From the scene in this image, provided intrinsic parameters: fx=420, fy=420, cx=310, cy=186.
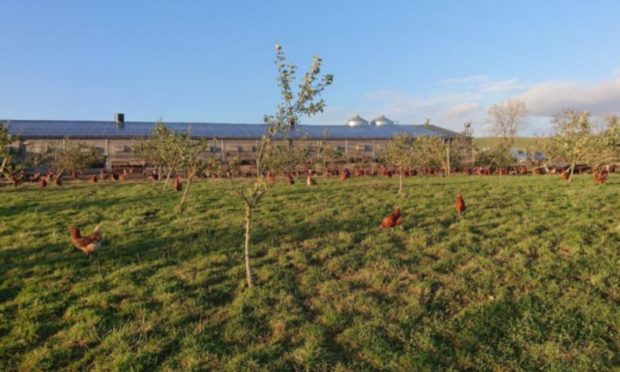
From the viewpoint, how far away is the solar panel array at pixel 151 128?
4517 cm

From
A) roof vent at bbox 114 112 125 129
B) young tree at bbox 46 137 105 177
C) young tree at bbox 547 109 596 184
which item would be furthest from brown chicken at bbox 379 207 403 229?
roof vent at bbox 114 112 125 129

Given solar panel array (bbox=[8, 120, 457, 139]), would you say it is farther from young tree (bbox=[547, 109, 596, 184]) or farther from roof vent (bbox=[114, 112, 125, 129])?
young tree (bbox=[547, 109, 596, 184])

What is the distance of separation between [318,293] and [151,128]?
117ft

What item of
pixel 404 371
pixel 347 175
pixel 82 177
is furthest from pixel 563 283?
pixel 82 177

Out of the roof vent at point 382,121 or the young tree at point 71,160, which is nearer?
the young tree at point 71,160

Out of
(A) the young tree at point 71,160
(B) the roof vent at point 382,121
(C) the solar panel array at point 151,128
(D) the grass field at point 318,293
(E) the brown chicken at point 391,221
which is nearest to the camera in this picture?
(D) the grass field at point 318,293

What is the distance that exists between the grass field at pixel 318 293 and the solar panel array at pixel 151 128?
1114 inches

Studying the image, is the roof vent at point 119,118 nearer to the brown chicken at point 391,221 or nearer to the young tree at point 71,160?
the young tree at point 71,160

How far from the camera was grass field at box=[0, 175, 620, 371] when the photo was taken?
633 centimetres

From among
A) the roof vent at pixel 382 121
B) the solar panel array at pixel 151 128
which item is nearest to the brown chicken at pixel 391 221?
the solar panel array at pixel 151 128

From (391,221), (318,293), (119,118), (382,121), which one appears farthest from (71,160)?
(382,121)

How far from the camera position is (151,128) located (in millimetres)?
39656

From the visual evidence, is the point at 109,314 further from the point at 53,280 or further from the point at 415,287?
the point at 415,287

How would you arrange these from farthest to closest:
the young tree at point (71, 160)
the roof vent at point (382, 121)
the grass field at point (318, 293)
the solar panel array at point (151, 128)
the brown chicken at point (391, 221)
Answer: the roof vent at point (382, 121) < the solar panel array at point (151, 128) < the young tree at point (71, 160) < the brown chicken at point (391, 221) < the grass field at point (318, 293)
